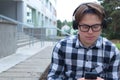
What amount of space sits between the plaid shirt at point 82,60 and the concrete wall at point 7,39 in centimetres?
1078

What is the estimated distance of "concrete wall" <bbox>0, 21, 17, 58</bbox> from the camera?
1377cm

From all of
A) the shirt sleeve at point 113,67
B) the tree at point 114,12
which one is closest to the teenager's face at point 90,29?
the shirt sleeve at point 113,67

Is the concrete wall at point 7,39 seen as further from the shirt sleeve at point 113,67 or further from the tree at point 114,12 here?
the tree at point 114,12

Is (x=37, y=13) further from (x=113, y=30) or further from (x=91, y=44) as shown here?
(x=91, y=44)

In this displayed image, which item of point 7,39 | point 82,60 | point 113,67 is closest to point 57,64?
point 82,60

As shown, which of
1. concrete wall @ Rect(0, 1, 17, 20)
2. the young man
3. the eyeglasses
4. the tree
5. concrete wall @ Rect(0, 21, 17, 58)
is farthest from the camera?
the tree

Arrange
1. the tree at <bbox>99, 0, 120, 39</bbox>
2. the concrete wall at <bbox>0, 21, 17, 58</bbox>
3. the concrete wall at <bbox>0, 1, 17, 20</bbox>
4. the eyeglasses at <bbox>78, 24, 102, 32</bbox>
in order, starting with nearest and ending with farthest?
1. the eyeglasses at <bbox>78, 24, 102, 32</bbox>
2. the concrete wall at <bbox>0, 21, 17, 58</bbox>
3. the concrete wall at <bbox>0, 1, 17, 20</bbox>
4. the tree at <bbox>99, 0, 120, 39</bbox>

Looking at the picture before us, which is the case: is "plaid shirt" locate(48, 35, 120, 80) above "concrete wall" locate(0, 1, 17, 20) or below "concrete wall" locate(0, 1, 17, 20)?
below

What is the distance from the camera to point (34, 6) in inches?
1649

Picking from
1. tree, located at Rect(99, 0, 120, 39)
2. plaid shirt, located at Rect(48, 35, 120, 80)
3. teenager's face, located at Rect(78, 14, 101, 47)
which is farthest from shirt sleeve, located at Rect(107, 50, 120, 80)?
tree, located at Rect(99, 0, 120, 39)

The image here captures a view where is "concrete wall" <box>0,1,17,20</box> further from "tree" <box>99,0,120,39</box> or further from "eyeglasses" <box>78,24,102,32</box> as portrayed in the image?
"eyeglasses" <box>78,24,102,32</box>

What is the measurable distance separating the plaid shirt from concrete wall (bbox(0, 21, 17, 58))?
10.8 m

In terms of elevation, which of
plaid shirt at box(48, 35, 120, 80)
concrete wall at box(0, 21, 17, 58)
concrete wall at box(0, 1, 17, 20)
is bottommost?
concrete wall at box(0, 21, 17, 58)

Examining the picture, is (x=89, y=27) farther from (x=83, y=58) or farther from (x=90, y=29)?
(x=83, y=58)
